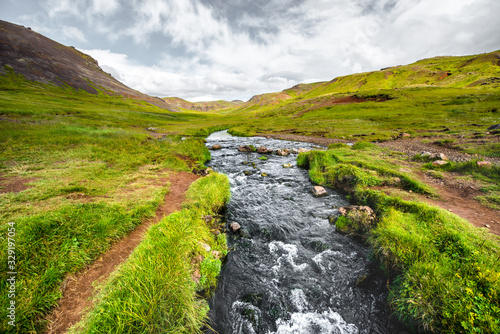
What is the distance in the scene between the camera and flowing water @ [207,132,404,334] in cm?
588

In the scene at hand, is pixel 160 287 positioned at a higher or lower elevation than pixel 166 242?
lower

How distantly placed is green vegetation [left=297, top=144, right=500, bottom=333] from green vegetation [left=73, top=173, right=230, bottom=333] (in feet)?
21.4

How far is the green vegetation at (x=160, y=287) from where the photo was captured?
13.3 ft

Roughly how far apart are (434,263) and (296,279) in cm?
472

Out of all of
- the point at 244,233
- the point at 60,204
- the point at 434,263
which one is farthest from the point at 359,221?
the point at 60,204

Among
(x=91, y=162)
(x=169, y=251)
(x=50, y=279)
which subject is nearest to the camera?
(x=50, y=279)

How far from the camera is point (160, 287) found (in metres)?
4.91

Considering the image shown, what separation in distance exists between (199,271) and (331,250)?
6.41 meters

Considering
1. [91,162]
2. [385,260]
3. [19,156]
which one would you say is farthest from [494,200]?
[19,156]

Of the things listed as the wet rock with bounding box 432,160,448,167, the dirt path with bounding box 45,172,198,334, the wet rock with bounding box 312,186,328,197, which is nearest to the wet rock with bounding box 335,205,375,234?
the wet rock with bounding box 312,186,328,197

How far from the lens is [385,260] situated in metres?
7.09

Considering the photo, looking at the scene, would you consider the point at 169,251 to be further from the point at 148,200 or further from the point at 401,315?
the point at 401,315

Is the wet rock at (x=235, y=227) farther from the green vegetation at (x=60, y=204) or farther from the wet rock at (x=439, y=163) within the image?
the wet rock at (x=439, y=163)

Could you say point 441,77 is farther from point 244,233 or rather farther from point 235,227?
point 235,227
